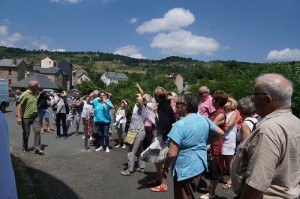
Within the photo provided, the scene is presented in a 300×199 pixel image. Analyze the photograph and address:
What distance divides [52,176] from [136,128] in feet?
7.30

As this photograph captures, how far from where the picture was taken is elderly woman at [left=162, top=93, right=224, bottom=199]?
377cm

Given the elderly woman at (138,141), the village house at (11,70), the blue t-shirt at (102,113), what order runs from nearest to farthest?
the elderly woman at (138,141), the blue t-shirt at (102,113), the village house at (11,70)

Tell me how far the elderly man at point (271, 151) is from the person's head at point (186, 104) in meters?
1.57

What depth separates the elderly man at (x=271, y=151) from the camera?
2201mm

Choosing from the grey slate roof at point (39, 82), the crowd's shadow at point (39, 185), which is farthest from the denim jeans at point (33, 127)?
the grey slate roof at point (39, 82)

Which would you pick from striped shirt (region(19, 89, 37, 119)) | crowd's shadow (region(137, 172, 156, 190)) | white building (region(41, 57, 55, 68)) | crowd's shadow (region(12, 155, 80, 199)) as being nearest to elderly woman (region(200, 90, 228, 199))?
crowd's shadow (region(137, 172, 156, 190))

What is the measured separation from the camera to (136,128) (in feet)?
24.8

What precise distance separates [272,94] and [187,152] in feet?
5.46

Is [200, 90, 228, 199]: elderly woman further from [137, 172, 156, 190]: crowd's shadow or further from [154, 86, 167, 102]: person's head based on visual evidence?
[137, 172, 156, 190]: crowd's shadow

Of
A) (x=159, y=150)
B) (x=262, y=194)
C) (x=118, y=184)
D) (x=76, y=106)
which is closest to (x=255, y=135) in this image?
(x=262, y=194)

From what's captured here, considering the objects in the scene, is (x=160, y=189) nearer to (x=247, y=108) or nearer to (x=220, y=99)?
(x=220, y=99)

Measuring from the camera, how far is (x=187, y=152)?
384cm

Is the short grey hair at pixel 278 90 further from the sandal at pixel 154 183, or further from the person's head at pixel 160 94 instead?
the sandal at pixel 154 183

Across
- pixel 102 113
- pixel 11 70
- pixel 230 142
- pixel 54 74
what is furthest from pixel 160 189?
pixel 54 74
